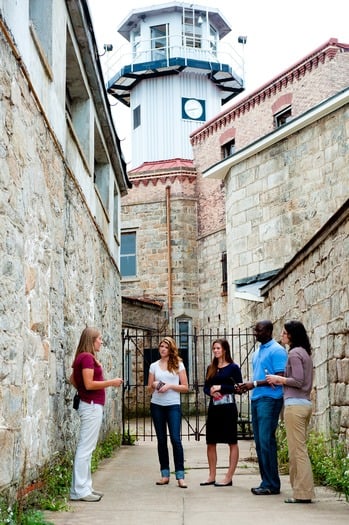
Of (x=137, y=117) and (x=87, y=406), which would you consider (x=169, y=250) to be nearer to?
(x=137, y=117)

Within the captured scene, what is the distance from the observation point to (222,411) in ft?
25.6

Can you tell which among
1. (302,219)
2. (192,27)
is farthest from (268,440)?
(192,27)

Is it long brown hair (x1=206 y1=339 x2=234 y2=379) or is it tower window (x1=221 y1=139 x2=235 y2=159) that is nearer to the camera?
long brown hair (x1=206 y1=339 x2=234 y2=379)

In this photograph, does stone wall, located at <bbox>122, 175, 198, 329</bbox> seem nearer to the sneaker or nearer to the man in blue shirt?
the man in blue shirt

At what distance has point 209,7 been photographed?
34969 mm

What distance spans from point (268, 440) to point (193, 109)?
27259mm

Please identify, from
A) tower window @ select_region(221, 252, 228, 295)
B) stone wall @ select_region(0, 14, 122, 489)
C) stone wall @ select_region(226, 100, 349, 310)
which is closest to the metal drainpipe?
tower window @ select_region(221, 252, 228, 295)

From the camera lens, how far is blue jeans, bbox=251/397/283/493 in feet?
22.9

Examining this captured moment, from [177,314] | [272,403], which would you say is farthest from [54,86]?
[177,314]

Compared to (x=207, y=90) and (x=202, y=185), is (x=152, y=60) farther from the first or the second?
(x=202, y=185)

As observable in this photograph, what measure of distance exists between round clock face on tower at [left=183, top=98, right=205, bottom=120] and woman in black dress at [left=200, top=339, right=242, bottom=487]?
25745 mm

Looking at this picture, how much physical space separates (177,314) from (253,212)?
9319mm

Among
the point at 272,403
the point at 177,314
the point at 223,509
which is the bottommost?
the point at 223,509

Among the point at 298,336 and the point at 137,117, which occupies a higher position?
the point at 137,117
